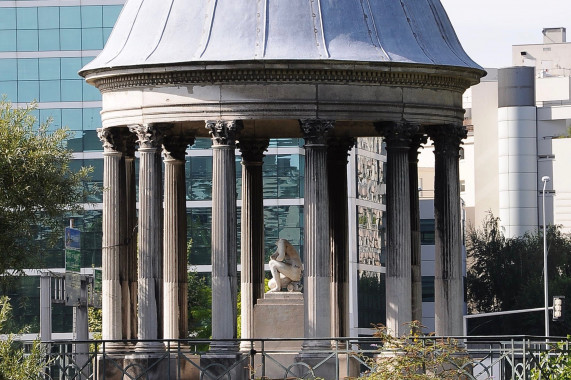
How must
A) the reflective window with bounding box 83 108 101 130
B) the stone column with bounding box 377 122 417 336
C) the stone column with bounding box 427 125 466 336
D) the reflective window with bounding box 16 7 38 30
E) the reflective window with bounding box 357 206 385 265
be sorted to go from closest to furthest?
the stone column with bounding box 377 122 417 336 → the stone column with bounding box 427 125 466 336 → the reflective window with bounding box 83 108 101 130 → the reflective window with bounding box 16 7 38 30 → the reflective window with bounding box 357 206 385 265

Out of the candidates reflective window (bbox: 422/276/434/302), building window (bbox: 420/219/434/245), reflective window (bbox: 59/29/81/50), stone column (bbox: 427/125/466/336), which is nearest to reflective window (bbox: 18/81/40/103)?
reflective window (bbox: 59/29/81/50)

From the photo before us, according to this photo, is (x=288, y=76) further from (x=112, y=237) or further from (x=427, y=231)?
(x=427, y=231)

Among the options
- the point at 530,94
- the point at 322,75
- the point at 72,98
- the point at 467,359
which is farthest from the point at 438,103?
the point at 530,94

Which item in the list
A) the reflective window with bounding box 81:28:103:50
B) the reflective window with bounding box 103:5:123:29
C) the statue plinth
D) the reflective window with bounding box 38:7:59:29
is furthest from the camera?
the reflective window with bounding box 38:7:59:29

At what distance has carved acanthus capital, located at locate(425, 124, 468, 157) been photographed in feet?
201

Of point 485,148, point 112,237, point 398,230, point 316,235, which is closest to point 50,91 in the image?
point 485,148

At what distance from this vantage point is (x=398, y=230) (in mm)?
59500

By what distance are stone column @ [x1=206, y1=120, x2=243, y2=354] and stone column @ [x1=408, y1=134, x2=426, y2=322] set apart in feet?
21.8

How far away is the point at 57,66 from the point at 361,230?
2562cm

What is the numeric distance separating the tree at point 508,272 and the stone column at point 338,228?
9783 cm

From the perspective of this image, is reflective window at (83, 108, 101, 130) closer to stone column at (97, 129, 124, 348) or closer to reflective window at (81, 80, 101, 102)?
reflective window at (81, 80, 101, 102)

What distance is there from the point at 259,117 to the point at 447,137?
6341 mm

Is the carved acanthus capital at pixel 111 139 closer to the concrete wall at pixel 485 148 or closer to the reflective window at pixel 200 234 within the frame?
the reflective window at pixel 200 234

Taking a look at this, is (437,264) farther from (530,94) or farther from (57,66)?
(530,94)
